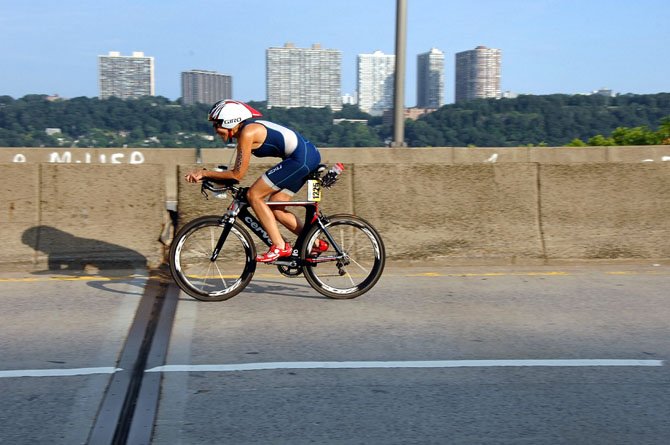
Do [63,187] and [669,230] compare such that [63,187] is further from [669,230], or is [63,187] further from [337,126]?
[337,126]

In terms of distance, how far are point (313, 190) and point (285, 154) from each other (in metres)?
0.39

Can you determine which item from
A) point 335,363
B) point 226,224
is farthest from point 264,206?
point 335,363

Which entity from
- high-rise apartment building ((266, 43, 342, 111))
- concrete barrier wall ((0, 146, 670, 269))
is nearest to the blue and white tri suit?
concrete barrier wall ((0, 146, 670, 269))

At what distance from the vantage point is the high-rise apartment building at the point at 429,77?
27750mm

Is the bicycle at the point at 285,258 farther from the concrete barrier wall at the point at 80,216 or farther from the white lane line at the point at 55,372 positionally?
the white lane line at the point at 55,372

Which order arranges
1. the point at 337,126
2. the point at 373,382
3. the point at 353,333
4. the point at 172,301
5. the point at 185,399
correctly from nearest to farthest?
the point at 185,399
the point at 373,382
the point at 353,333
the point at 172,301
the point at 337,126

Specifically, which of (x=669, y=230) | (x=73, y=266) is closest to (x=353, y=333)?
(x=73, y=266)

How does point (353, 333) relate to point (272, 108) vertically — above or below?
below

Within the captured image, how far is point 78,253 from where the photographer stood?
891cm

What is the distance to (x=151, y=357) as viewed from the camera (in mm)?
5777

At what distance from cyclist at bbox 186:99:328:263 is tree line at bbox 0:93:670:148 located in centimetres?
737

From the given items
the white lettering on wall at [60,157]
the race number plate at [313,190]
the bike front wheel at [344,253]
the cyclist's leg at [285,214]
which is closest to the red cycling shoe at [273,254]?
the bike front wheel at [344,253]

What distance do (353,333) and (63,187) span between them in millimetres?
4162

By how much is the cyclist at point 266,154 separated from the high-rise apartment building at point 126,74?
43.3 ft
